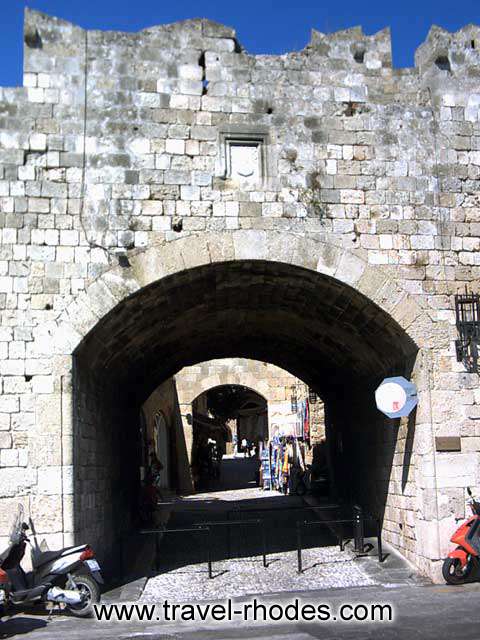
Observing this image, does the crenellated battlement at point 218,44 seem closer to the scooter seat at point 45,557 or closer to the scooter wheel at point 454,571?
the scooter seat at point 45,557

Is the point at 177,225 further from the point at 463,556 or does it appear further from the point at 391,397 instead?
the point at 463,556

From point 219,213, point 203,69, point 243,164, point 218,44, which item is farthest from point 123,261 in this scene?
point 218,44

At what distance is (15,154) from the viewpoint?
8031 mm

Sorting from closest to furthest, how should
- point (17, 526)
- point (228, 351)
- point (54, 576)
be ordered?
1. point (54, 576)
2. point (17, 526)
3. point (228, 351)

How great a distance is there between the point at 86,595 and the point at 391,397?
370 cm

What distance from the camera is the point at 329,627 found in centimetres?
632

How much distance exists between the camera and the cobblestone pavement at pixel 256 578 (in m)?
8.16

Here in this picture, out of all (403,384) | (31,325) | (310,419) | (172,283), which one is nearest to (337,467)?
(310,419)

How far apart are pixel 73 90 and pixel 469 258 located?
4.69m

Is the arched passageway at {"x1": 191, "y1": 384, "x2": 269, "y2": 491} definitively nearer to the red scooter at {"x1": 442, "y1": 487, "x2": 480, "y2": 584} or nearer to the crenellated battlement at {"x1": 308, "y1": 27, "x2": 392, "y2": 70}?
the crenellated battlement at {"x1": 308, "y1": 27, "x2": 392, "y2": 70}

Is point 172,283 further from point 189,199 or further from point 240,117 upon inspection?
point 240,117

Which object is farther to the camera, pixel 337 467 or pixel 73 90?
pixel 337 467

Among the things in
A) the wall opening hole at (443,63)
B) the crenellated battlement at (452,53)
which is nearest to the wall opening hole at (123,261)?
the crenellated battlement at (452,53)

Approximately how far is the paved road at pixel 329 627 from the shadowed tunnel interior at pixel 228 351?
121cm
